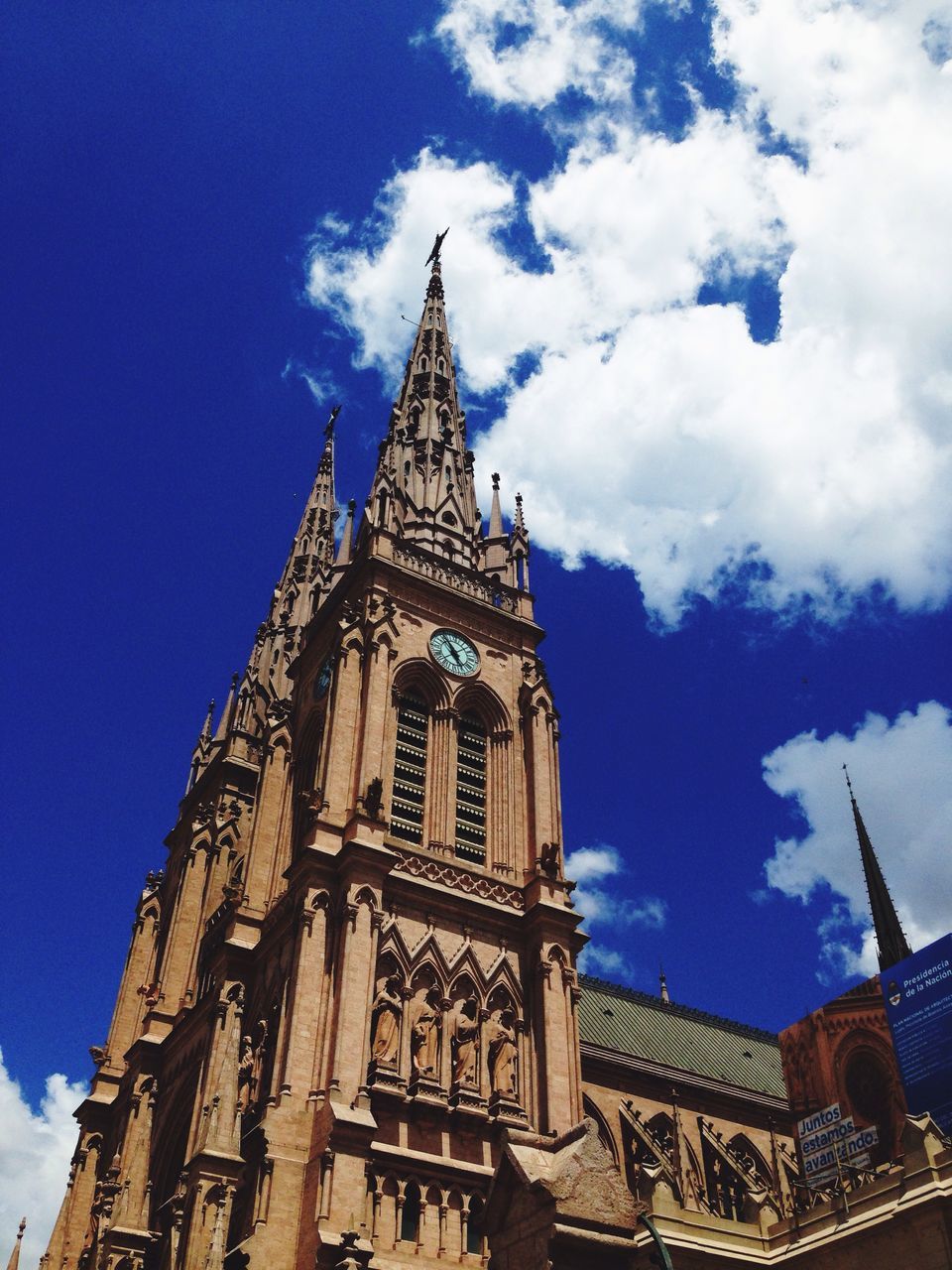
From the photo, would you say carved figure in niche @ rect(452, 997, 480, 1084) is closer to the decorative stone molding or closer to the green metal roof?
the decorative stone molding

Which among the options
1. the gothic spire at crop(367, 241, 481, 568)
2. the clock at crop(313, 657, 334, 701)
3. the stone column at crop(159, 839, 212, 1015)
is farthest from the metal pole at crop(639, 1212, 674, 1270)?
the stone column at crop(159, 839, 212, 1015)

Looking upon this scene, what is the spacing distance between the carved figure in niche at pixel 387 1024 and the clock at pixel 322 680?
12830 millimetres

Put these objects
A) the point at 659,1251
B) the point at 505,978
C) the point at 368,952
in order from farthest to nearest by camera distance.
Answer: the point at 505,978 < the point at 368,952 < the point at 659,1251

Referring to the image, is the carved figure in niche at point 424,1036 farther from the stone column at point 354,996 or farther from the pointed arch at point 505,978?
the pointed arch at point 505,978

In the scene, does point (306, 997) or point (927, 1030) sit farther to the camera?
point (927, 1030)

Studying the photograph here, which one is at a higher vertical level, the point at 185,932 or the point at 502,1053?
the point at 185,932

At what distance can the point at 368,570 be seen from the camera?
41.1 m

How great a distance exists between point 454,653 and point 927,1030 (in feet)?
63.5

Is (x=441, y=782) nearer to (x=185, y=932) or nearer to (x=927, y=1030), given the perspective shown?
(x=185, y=932)

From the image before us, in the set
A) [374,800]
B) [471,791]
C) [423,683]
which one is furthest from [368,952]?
[423,683]

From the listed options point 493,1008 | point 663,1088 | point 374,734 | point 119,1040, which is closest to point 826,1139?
point 663,1088

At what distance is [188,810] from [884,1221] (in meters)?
42.5

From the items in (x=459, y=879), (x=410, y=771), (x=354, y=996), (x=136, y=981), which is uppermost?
(x=136, y=981)

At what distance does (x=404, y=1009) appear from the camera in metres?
31.3
